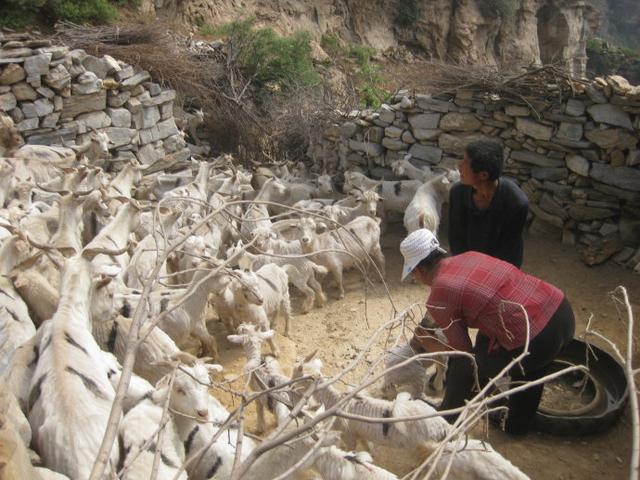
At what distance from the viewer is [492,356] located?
11.9ft

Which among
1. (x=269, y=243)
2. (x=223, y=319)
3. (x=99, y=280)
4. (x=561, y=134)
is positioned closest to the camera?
(x=99, y=280)

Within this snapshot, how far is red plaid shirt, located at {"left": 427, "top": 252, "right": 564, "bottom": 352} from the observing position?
10.9 feet

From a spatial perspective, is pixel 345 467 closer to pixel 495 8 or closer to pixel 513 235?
pixel 513 235

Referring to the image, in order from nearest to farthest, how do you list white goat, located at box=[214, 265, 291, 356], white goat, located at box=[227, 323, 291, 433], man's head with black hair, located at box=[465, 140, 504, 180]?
man's head with black hair, located at box=[465, 140, 504, 180] < white goat, located at box=[227, 323, 291, 433] < white goat, located at box=[214, 265, 291, 356]

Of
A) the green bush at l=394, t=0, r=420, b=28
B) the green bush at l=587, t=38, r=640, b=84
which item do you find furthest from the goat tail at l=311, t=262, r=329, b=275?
the green bush at l=587, t=38, r=640, b=84

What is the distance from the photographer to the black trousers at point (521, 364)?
3516mm

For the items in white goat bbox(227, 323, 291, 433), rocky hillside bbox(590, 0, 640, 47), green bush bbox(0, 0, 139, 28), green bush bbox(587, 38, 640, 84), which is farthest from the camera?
rocky hillside bbox(590, 0, 640, 47)

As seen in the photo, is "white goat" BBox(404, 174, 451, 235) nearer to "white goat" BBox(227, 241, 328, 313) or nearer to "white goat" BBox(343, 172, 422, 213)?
"white goat" BBox(343, 172, 422, 213)

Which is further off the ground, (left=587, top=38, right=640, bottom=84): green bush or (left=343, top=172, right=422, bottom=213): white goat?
(left=343, top=172, right=422, bottom=213): white goat

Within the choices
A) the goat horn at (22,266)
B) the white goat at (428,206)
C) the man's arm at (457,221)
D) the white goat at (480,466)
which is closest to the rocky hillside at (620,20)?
the white goat at (428,206)

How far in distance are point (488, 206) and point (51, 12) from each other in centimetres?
1068

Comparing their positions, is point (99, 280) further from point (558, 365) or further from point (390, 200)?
point (390, 200)

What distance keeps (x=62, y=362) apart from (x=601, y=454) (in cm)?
390

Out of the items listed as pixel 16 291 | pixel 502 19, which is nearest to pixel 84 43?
pixel 16 291
